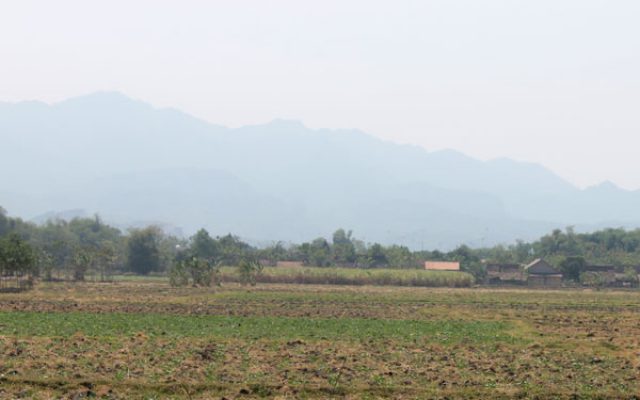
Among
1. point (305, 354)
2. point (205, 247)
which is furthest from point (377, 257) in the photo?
point (305, 354)

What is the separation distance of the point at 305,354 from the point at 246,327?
12.8 m

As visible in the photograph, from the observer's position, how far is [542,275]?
155125 mm

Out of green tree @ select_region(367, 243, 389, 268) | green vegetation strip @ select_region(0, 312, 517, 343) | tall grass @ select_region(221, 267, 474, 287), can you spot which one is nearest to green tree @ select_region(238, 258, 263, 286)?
tall grass @ select_region(221, 267, 474, 287)

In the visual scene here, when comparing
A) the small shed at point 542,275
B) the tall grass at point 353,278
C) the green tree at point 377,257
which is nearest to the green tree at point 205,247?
the green tree at point 377,257

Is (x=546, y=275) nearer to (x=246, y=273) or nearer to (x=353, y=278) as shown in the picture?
(x=353, y=278)

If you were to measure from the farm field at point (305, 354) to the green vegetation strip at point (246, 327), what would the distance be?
0.11m

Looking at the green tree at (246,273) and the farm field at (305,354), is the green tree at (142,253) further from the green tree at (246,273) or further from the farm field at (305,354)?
the farm field at (305,354)

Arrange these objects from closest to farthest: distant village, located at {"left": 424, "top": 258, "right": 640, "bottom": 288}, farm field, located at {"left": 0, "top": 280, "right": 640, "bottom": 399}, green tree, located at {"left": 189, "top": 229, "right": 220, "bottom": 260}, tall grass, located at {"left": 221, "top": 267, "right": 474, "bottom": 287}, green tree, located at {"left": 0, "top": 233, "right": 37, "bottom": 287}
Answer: farm field, located at {"left": 0, "top": 280, "right": 640, "bottom": 399}, green tree, located at {"left": 0, "top": 233, "right": 37, "bottom": 287}, tall grass, located at {"left": 221, "top": 267, "right": 474, "bottom": 287}, distant village, located at {"left": 424, "top": 258, "right": 640, "bottom": 288}, green tree, located at {"left": 189, "top": 229, "right": 220, "bottom": 260}

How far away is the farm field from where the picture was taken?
28.6 m

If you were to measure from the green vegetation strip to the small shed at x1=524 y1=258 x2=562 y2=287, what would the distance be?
10101 cm

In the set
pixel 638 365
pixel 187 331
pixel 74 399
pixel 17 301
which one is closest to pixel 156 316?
pixel 187 331

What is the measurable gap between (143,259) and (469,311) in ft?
340

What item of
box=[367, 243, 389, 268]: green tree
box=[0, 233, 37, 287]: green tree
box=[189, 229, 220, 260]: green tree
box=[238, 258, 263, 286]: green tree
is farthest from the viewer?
box=[367, 243, 389, 268]: green tree

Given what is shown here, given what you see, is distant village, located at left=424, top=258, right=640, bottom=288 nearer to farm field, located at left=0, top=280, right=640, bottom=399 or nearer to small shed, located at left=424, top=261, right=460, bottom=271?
small shed, located at left=424, top=261, right=460, bottom=271
